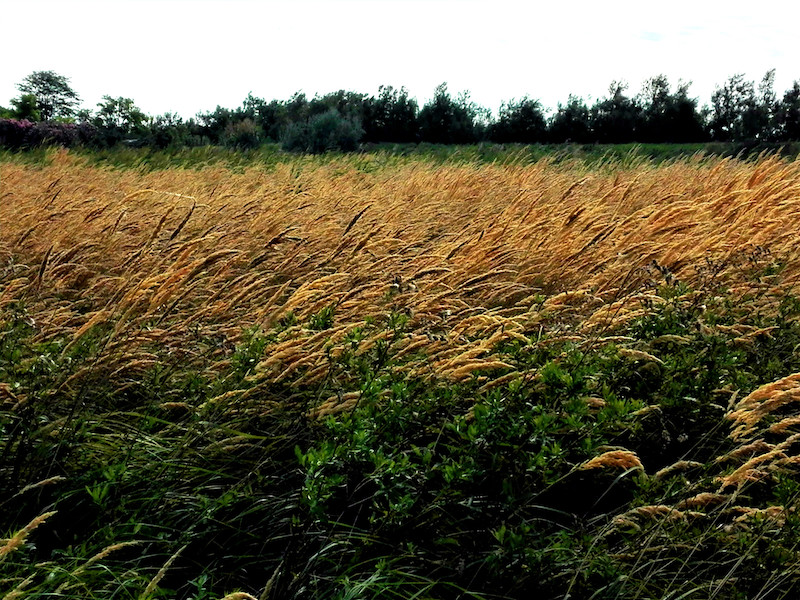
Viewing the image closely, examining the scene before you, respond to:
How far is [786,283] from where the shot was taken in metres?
4.30

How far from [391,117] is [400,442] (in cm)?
2651

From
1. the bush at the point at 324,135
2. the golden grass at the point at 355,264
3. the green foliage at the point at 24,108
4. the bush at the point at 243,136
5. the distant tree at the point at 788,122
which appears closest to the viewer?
the golden grass at the point at 355,264

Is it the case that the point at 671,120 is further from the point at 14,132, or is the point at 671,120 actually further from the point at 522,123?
the point at 14,132

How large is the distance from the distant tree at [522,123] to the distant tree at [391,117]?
2.85 metres

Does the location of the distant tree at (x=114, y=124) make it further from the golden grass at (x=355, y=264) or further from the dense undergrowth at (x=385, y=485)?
the dense undergrowth at (x=385, y=485)

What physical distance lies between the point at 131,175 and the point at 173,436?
26.7ft

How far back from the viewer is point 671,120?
2666 centimetres

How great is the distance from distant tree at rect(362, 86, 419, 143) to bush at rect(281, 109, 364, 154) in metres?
6.80

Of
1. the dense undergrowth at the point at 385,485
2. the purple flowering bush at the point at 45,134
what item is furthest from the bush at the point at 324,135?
the dense undergrowth at the point at 385,485

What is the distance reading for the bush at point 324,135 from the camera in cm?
2025

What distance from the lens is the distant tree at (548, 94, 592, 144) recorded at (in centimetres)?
2667

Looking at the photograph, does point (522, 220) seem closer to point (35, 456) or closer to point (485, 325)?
point (485, 325)

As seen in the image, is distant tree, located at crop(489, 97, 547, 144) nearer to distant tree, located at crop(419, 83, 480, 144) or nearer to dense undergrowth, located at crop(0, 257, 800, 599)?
distant tree, located at crop(419, 83, 480, 144)

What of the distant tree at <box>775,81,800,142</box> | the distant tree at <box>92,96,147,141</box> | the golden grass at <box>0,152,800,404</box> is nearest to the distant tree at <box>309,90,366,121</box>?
the distant tree at <box>92,96,147,141</box>
